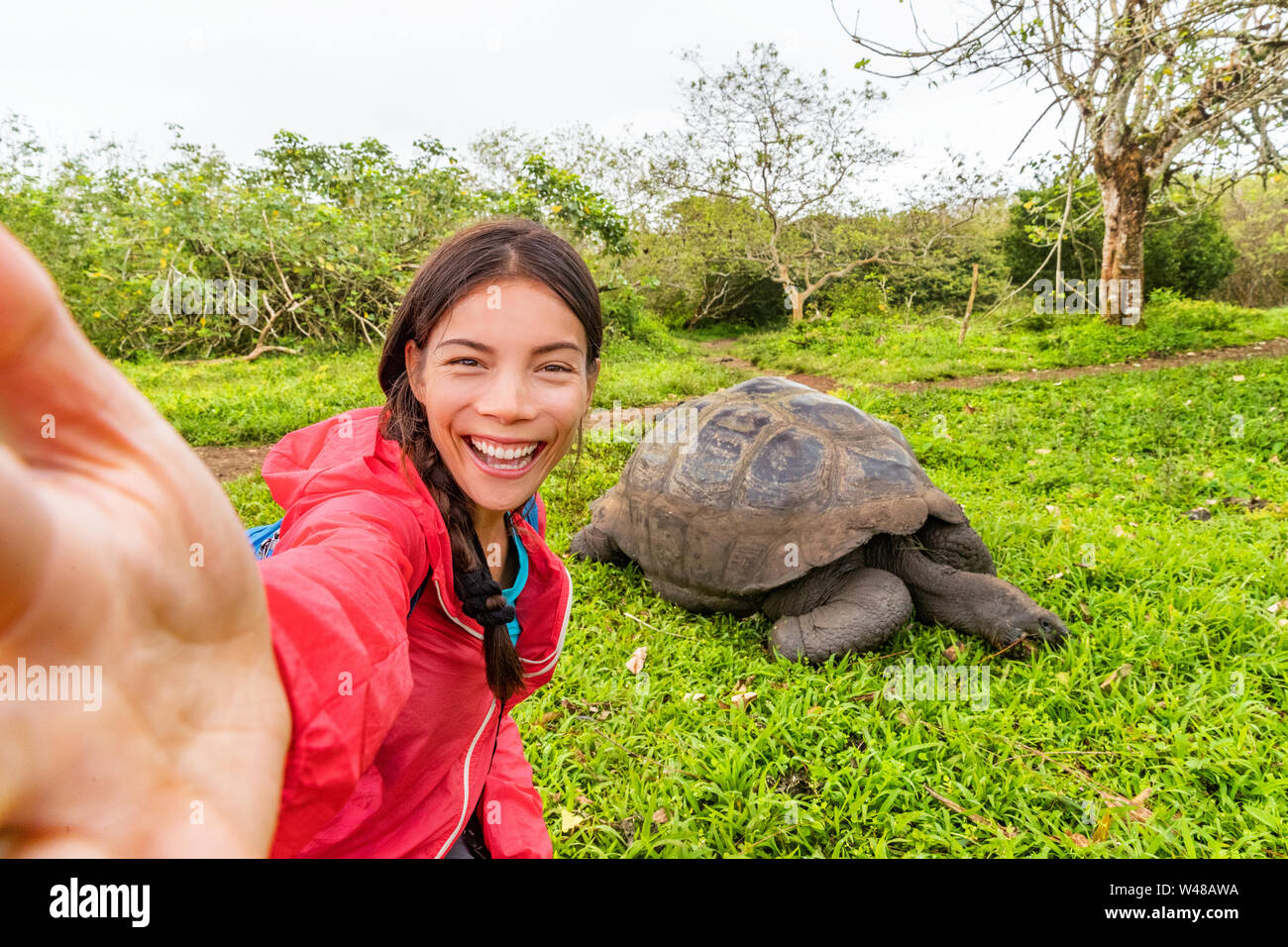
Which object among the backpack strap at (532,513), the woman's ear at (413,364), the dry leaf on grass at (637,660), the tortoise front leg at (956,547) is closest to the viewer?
the woman's ear at (413,364)

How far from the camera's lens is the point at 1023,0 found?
4.82 metres

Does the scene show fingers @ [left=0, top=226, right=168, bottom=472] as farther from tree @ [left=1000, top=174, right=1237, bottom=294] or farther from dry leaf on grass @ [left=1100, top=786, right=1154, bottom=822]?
tree @ [left=1000, top=174, right=1237, bottom=294]

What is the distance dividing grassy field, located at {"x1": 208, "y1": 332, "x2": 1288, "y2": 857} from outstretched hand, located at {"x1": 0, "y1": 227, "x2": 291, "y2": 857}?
73.8 inches

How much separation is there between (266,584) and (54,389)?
11.3 inches

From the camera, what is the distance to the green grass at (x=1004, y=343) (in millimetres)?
9672

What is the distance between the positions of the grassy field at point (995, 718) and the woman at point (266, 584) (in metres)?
1.27

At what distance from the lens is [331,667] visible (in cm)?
60

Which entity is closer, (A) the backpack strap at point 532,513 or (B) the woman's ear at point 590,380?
(B) the woman's ear at point 590,380

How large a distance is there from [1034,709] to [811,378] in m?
8.44

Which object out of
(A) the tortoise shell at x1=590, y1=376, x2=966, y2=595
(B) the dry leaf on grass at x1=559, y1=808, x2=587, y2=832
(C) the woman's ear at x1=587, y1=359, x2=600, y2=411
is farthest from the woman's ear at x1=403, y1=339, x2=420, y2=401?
(A) the tortoise shell at x1=590, y1=376, x2=966, y2=595

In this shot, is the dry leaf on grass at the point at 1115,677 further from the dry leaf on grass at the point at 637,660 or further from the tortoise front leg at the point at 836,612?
the dry leaf on grass at the point at 637,660

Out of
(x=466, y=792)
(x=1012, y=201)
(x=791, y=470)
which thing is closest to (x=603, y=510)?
(x=791, y=470)

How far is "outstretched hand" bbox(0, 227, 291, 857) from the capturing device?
1.21 ft

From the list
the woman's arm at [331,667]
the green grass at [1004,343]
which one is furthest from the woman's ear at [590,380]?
the green grass at [1004,343]
